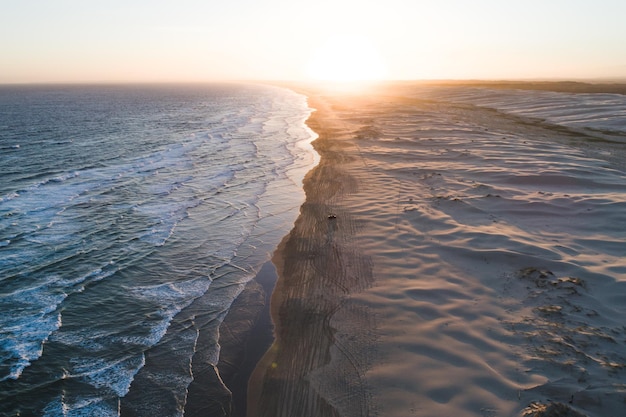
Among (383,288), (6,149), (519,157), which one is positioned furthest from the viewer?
(6,149)

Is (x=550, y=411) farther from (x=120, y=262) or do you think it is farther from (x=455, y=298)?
(x=120, y=262)

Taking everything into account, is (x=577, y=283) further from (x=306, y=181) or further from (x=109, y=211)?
(x=109, y=211)

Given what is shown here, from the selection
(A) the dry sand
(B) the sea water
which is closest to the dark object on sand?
(A) the dry sand

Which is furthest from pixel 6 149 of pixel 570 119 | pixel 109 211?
pixel 570 119

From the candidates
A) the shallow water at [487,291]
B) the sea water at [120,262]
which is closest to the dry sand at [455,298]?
the shallow water at [487,291]

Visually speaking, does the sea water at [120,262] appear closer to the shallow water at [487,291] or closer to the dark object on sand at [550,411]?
the shallow water at [487,291]

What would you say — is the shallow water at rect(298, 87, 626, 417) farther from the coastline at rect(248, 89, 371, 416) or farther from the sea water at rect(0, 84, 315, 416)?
the sea water at rect(0, 84, 315, 416)

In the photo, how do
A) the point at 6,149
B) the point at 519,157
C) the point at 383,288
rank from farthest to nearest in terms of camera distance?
the point at 6,149 < the point at 519,157 < the point at 383,288
